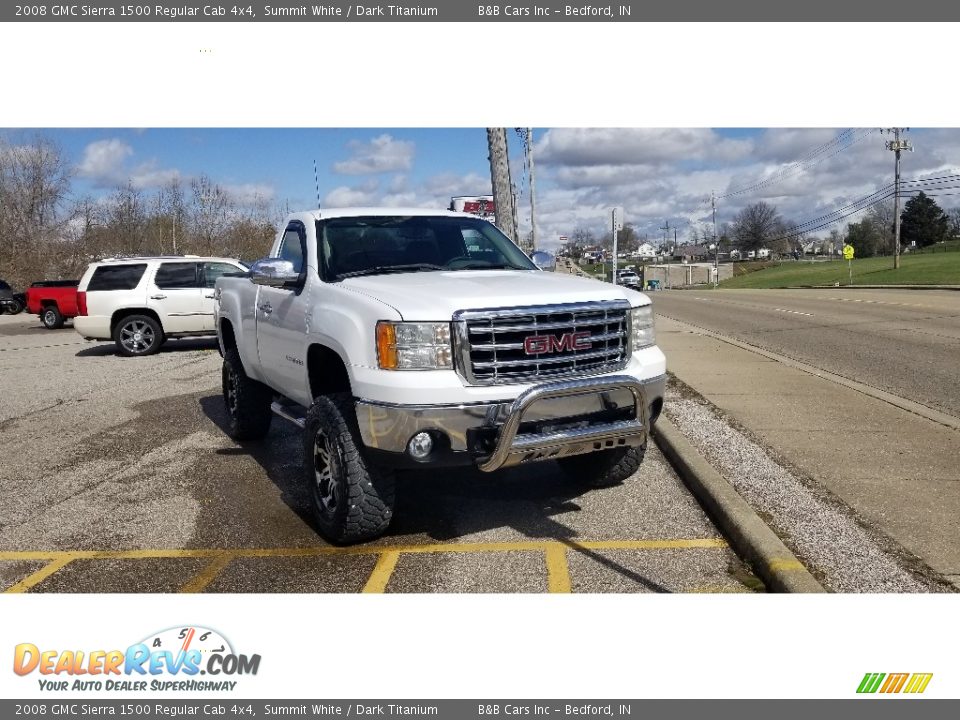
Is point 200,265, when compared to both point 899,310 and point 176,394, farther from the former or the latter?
point 899,310

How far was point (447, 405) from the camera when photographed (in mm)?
4422

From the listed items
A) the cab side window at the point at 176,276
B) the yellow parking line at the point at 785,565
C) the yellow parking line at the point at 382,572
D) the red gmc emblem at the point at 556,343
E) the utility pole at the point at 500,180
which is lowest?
the yellow parking line at the point at 382,572

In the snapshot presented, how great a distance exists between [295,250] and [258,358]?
3.33 feet

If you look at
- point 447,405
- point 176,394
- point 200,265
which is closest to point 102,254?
point 200,265

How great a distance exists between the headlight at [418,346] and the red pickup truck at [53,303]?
24926 millimetres

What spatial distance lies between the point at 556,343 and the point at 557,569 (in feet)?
4.06

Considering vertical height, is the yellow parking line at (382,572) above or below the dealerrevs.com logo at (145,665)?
below

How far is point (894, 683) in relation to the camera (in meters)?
3.43

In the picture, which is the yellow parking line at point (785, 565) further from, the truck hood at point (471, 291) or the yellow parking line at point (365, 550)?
the truck hood at point (471, 291)

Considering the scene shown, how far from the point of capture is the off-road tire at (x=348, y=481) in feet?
15.6

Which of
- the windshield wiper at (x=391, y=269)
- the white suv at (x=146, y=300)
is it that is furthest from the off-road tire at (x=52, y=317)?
the windshield wiper at (x=391, y=269)

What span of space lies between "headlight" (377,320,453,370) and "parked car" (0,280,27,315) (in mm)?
36342

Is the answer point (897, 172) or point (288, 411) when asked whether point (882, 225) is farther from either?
point (288, 411)

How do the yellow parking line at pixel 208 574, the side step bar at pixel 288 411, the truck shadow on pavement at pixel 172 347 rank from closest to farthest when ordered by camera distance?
the yellow parking line at pixel 208 574, the side step bar at pixel 288 411, the truck shadow on pavement at pixel 172 347
